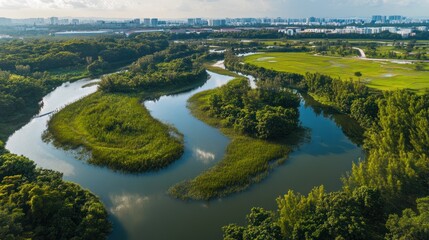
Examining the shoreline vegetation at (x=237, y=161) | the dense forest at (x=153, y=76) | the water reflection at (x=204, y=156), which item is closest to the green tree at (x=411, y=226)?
the shoreline vegetation at (x=237, y=161)

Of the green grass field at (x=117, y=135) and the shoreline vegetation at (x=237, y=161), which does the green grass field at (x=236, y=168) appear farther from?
the green grass field at (x=117, y=135)

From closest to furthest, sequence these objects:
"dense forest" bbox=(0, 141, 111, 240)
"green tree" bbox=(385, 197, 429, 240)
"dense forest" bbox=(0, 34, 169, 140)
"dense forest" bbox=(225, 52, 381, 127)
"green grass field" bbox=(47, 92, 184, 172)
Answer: "green tree" bbox=(385, 197, 429, 240) → "dense forest" bbox=(0, 141, 111, 240) → "green grass field" bbox=(47, 92, 184, 172) → "dense forest" bbox=(225, 52, 381, 127) → "dense forest" bbox=(0, 34, 169, 140)

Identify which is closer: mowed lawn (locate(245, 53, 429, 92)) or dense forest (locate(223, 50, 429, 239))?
dense forest (locate(223, 50, 429, 239))

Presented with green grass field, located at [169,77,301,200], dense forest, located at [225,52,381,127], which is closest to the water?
green grass field, located at [169,77,301,200]

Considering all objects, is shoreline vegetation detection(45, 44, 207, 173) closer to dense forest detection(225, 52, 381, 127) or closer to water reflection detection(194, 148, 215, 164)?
water reflection detection(194, 148, 215, 164)

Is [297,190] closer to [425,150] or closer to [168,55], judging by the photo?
[425,150]

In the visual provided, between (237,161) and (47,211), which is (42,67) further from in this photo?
(47,211)

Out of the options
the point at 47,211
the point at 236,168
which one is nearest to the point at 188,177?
the point at 236,168
